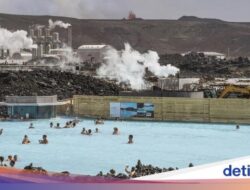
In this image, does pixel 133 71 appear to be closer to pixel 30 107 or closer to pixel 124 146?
pixel 30 107

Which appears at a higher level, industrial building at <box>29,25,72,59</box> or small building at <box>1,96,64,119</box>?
industrial building at <box>29,25,72,59</box>

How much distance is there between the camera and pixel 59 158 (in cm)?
1914

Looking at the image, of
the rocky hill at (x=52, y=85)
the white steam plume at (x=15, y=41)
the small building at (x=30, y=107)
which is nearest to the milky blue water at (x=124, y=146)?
the small building at (x=30, y=107)

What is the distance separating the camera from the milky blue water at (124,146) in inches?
717

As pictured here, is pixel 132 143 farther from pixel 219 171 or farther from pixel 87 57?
pixel 87 57

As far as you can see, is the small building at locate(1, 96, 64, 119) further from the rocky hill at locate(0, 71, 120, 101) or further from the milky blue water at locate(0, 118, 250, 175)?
the rocky hill at locate(0, 71, 120, 101)

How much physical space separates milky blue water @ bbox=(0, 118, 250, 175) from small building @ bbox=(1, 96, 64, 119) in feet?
7.08

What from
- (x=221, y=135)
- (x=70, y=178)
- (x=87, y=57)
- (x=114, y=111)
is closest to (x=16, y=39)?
(x=87, y=57)

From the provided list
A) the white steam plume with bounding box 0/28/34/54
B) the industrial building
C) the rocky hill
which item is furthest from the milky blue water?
the white steam plume with bounding box 0/28/34/54

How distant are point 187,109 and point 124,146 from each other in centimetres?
1065

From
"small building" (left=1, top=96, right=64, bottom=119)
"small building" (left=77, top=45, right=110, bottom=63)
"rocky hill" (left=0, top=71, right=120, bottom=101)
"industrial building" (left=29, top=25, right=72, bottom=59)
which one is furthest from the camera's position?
"small building" (left=77, top=45, right=110, bottom=63)

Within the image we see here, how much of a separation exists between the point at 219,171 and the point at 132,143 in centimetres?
1868

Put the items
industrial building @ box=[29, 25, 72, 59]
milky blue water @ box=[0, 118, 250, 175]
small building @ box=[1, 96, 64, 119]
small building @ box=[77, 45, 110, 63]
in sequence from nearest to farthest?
milky blue water @ box=[0, 118, 250, 175] < small building @ box=[1, 96, 64, 119] < industrial building @ box=[29, 25, 72, 59] < small building @ box=[77, 45, 110, 63]

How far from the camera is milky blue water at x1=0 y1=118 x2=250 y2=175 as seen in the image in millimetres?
18219
